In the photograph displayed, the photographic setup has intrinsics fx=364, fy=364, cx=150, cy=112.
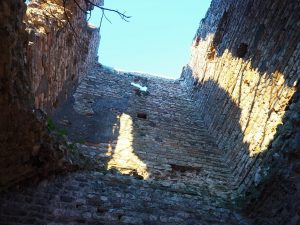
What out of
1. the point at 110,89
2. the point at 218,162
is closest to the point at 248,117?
the point at 218,162

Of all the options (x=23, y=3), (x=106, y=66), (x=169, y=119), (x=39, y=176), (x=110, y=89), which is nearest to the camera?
(x=23, y=3)

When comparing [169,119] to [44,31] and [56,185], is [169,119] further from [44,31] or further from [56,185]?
[56,185]

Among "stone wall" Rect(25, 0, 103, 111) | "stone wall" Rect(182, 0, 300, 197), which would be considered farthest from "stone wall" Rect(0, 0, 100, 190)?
"stone wall" Rect(182, 0, 300, 197)

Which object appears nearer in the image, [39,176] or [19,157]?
[19,157]

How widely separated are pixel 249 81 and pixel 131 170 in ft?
8.14

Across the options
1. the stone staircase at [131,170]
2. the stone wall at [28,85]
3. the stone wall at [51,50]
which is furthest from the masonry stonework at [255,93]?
the stone wall at [51,50]

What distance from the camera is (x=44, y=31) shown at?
4949mm

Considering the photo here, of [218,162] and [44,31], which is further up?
[44,31]

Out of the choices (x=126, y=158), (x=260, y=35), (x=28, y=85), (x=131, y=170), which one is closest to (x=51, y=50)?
(x=126, y=158)

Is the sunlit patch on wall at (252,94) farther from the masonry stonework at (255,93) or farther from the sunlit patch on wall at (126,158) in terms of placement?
the sunlit patch on wall at (126,158)

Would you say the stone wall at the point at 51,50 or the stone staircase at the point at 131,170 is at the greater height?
the stone wall at the point at 51,50

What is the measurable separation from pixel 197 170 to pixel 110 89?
3624mm

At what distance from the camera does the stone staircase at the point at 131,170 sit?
3723 millimetres

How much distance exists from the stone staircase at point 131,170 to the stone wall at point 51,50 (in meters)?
0.52
